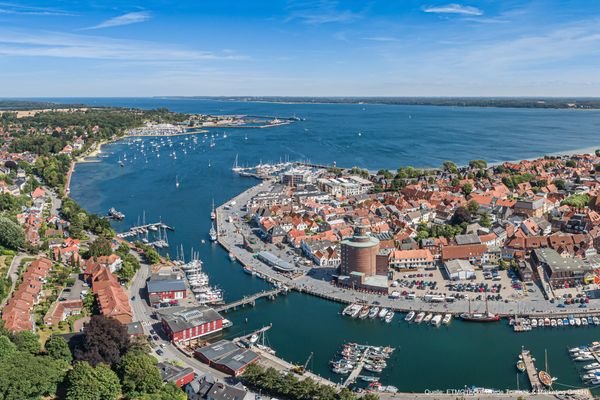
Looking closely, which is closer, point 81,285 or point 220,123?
point 81,285

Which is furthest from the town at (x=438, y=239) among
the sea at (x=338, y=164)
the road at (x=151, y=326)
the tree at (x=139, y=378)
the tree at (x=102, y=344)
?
the tree at (x=139, y=378)

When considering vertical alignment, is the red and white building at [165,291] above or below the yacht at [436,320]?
above

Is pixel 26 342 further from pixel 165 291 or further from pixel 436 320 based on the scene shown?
pixel 436 320

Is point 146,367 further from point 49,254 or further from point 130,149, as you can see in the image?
point 130,149

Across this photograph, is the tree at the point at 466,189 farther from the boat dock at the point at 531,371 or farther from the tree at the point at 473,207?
the boat dock at the point at 531,371

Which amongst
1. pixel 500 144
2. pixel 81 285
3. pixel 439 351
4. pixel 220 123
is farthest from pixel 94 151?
pixel 439 351

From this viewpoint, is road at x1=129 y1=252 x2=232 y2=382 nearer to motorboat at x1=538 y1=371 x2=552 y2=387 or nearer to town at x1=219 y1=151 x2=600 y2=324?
town at x1=219 y1=151 x2=600 y2=324

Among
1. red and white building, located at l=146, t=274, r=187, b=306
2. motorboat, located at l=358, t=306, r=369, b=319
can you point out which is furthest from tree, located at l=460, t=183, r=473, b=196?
red and white building, located at l=146, t=274, r=187, b=306
